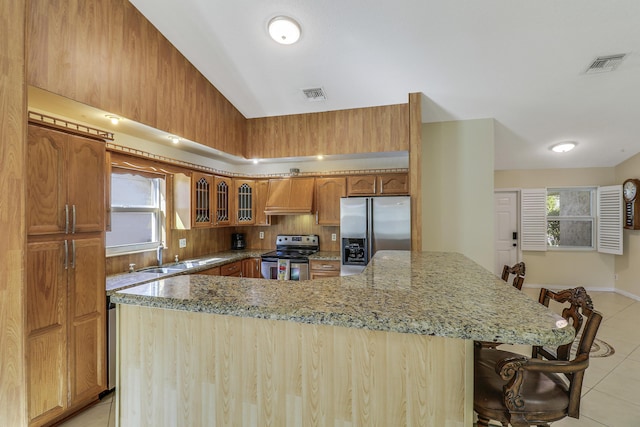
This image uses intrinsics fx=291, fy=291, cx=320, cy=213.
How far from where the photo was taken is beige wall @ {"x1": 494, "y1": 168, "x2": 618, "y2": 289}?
→ 553cm

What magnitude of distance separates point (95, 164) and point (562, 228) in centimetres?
755

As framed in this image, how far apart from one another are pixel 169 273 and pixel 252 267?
4.97ft

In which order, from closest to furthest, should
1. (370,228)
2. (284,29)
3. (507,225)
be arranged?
1. (284,29)
2. (370,228)
3. (507,225)

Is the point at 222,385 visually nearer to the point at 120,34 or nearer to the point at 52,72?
the point at 52,72

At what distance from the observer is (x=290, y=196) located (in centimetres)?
458

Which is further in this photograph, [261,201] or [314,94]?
[261,201]

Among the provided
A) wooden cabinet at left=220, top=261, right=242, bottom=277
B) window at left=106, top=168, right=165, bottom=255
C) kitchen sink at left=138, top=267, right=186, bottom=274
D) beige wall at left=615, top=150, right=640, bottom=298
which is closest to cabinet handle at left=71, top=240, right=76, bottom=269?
window at left=106, top=168, right=165, bottom=255

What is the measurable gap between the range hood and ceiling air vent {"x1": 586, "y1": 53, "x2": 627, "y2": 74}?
3.45 m

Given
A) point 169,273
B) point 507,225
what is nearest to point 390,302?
point 169,273

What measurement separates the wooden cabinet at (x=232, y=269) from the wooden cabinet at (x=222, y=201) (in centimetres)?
62

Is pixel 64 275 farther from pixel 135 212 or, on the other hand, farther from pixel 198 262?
pixel 198 262

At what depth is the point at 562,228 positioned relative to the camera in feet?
19.1

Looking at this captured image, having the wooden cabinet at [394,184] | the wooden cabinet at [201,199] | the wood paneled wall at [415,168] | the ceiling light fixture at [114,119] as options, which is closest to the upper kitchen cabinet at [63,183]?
the ceiling light fixture at [114,119]

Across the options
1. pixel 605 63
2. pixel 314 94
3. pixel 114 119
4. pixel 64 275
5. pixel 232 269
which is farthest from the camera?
pixel 232 269
